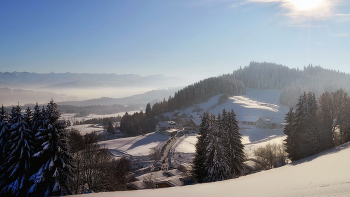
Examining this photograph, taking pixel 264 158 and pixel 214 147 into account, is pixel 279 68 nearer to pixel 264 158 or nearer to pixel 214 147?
pixel 264 158

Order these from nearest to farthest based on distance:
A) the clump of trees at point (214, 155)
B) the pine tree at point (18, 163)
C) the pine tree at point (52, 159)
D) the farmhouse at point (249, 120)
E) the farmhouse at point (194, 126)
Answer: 1. the pine tree at point (52, 159)
2. the pine tree at point (18, 163)
3. the clump of trees at point (214, 155)
4. the farmhouse at point (194, 126)
5. the farmhouse at point (249, 120)

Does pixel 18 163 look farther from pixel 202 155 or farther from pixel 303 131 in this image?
pixel 303 131

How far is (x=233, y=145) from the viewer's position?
21734 millimetres

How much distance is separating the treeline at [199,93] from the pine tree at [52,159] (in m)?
98.8

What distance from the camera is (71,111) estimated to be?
7308 inches

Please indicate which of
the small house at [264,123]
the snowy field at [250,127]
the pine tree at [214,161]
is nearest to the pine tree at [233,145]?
the pine tree at [214,161]

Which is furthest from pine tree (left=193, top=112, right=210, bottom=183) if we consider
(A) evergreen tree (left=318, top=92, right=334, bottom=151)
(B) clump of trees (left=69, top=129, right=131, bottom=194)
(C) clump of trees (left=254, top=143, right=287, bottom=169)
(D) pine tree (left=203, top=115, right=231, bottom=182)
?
(A) evergreen tree (left=318, top=92, right=334, bottom=151)

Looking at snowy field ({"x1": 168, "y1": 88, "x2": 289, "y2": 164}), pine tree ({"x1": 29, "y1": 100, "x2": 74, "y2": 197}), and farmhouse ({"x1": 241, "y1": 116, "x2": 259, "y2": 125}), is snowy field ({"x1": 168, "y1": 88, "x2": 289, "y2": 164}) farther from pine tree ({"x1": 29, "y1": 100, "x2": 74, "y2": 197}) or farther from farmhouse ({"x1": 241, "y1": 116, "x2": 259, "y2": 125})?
pine tree ({"x1": 29, "y1": 100, "x2": 74, "y2": 197})

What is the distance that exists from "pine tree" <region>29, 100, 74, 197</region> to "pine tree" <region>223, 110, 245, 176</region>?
1600 centimetres

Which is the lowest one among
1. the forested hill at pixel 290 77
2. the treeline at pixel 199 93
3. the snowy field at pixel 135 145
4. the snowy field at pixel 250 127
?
the snowy field at pixel 135 145

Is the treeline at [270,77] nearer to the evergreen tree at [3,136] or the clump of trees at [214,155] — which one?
the clump of trees at [214,155]

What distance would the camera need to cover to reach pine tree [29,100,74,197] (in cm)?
1191

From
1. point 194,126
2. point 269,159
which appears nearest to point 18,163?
point 269,159

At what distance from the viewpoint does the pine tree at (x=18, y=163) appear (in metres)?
12.5
